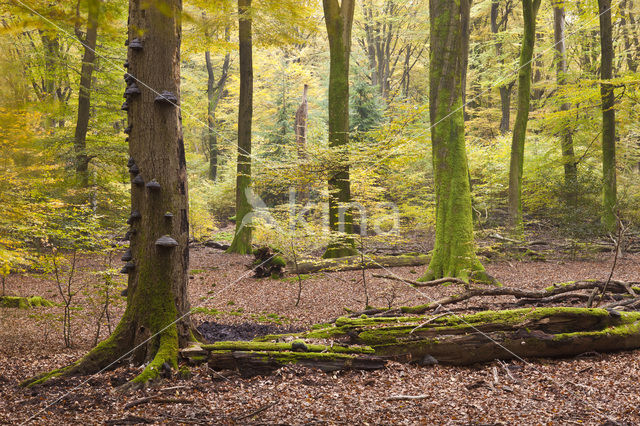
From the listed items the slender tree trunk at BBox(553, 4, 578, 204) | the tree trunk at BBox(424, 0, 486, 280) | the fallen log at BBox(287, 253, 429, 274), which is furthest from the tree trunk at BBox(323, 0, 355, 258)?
the slender tree trunk at BBox(553, 4, 578, 204)

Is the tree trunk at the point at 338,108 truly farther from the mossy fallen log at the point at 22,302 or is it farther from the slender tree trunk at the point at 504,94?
the slender tree trunk at the point at 504,94

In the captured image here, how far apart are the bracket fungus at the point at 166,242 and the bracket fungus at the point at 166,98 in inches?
48.4

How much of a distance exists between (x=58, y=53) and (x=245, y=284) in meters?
8.01

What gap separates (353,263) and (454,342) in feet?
19.7

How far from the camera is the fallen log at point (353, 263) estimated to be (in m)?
9.88

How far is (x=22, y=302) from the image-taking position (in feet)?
23.8

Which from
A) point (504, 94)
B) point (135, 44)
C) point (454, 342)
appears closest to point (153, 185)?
point (135, 44)

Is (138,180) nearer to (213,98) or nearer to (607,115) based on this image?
(607,115)

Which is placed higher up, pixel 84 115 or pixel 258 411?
pixel 84 115

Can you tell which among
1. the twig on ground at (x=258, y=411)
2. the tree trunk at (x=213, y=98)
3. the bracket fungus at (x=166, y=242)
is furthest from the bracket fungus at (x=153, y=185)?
the tree trunk at (x=213, y=98)

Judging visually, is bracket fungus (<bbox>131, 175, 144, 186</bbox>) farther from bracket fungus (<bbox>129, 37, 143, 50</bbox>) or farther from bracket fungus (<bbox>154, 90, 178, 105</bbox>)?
bracket fungus (<bbox>129, 37, 143, 50</bbox>)

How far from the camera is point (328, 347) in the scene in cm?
399

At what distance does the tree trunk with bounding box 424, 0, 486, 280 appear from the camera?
26.7ft

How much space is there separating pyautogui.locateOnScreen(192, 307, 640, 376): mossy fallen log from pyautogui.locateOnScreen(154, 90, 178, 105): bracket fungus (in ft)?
7.52
